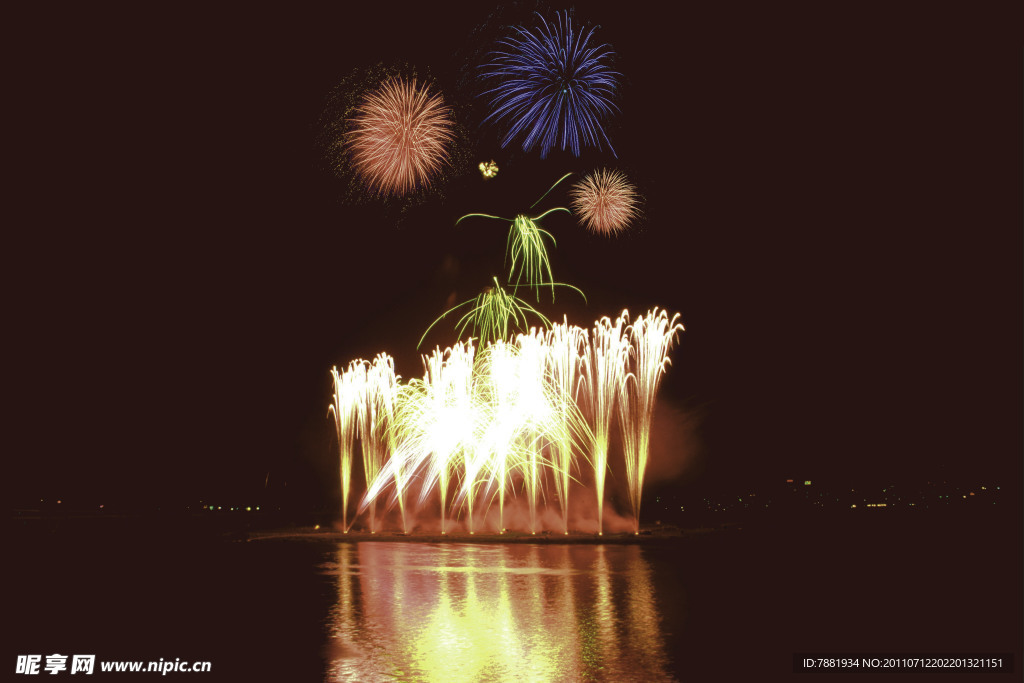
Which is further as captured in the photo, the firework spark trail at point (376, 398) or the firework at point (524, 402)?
the firework spark trail at point (376, 398)

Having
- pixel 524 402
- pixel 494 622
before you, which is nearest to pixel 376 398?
pixel 524 402

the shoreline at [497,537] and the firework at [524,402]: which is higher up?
the firework at [524,402]

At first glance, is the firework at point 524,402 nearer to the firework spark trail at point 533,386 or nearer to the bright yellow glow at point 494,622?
the firework spark trail at point 533,386

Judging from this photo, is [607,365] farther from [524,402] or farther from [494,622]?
[494,622]

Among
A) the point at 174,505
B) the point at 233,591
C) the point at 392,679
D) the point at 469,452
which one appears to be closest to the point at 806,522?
the point at 469,452

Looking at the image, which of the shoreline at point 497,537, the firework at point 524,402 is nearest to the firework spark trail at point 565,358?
the firework at point 524,402

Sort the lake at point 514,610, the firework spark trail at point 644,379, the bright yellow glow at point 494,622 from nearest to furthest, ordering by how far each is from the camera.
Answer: the bright yellow glow at point 494,622
the lake at point 514,610
the firework spark trail at point 644,379

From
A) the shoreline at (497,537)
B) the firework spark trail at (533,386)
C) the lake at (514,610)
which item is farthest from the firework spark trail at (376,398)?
the lake at (514,610)

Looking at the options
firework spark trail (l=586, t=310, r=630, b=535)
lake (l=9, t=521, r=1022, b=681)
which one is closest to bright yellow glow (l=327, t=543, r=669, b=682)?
lake (l=9, t=521, r=1022, b=681)

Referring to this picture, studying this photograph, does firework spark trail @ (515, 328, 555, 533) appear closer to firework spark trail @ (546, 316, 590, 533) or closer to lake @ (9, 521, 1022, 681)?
firework spark trail @ (546, 316, 590, 533)

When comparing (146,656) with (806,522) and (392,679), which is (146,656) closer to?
(392,679)

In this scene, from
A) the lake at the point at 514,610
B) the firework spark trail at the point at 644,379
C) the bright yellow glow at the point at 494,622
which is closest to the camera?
the bright yellow glow at the point at 494,622

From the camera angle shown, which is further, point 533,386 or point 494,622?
point 533,386

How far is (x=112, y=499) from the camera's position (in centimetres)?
3816
